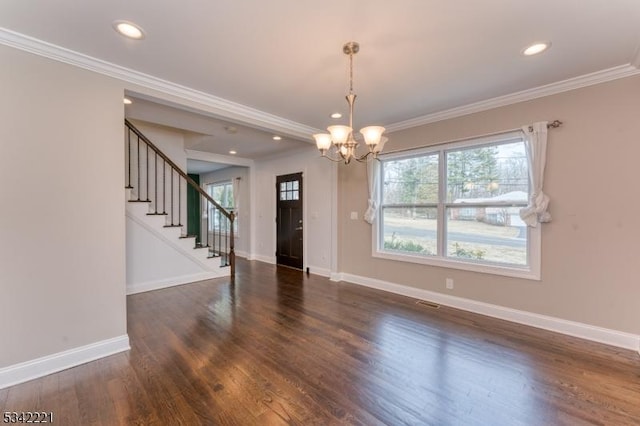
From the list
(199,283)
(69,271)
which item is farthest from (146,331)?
(199,283)

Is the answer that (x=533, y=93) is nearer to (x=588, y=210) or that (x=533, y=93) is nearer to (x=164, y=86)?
(x=588, y=210)

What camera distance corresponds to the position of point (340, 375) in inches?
89.2

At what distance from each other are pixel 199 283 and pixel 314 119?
137 inches

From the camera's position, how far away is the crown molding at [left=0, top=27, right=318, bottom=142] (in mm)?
2201

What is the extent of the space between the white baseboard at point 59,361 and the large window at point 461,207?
144 inches

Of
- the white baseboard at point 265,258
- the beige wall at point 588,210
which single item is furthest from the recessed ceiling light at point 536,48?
the white baseboard at point 265,258

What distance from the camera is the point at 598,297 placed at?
9.38 feet

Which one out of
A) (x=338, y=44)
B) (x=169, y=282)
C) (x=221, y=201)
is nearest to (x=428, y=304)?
(x=338, y=44)

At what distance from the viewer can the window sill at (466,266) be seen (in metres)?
3.28

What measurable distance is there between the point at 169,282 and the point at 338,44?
14.9 ft

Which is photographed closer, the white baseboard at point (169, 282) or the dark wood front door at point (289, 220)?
the white baseboard at point (169, 282)

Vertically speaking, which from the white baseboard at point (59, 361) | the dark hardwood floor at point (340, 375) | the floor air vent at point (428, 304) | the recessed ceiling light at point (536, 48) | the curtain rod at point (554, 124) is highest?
the recessed ceiling light at point (536, 48)

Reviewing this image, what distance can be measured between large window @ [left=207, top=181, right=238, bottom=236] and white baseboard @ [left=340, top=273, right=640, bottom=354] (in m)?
5.24

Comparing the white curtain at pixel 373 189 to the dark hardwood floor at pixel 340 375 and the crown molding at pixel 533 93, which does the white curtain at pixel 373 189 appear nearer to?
the crown molding at pixel 533 93
